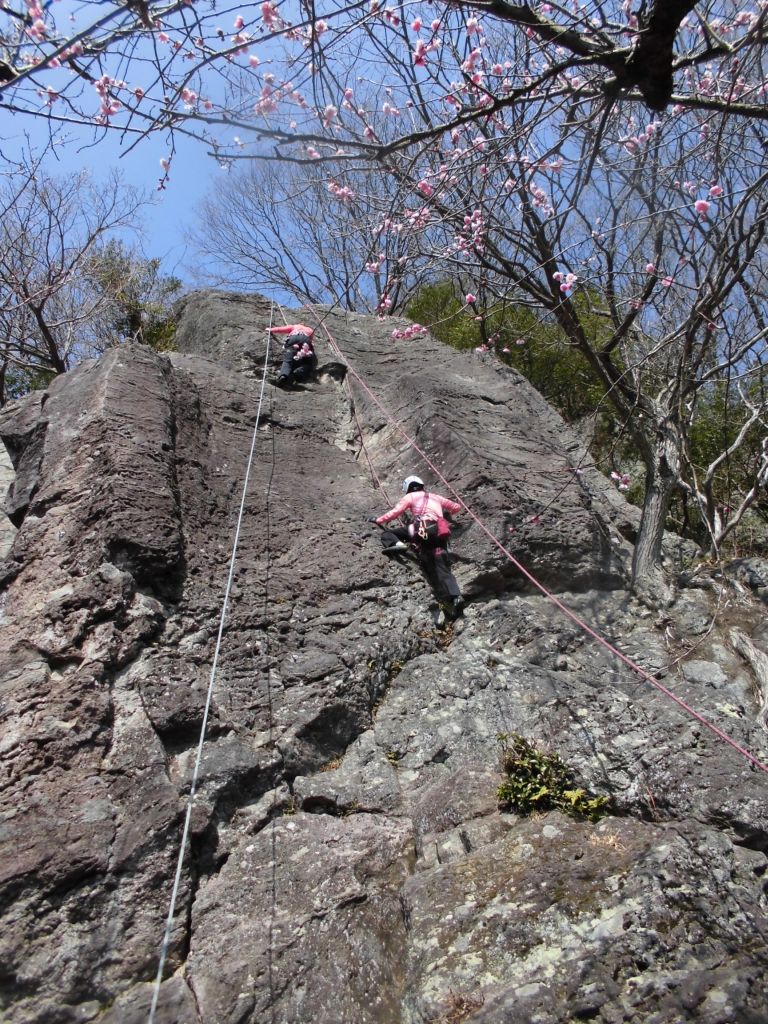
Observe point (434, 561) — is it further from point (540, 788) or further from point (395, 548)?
point (540, 788)

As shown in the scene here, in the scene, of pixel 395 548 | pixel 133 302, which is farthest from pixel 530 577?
pixel 133 302

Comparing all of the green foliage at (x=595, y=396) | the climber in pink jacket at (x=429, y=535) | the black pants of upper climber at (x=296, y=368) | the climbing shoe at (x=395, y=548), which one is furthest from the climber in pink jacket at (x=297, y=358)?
the climbing shoe at (x=395, y=548)

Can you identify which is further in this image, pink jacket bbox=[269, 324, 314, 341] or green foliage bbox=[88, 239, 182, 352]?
green foliage bbox=[88, 239, 182, 352]

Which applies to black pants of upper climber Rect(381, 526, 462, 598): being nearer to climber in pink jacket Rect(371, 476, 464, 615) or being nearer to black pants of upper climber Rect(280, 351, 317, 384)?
climber in pink jacket Rect(371, 476, 464, 615)

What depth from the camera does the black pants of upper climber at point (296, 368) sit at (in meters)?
8.23

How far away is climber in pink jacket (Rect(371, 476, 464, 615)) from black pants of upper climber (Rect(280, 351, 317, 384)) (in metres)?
2.90

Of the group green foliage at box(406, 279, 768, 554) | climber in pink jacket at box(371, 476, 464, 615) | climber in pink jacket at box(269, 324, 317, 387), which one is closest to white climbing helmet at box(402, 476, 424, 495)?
climber in pink jacket at box(371, 476, 464, 615)

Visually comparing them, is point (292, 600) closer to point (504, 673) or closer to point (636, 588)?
point (504, 673)

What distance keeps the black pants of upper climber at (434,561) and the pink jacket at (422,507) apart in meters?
0.13

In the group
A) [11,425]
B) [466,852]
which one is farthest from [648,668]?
[11,425]

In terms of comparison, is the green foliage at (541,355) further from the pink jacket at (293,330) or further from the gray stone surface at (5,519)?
the gray stone surface at (5,519)

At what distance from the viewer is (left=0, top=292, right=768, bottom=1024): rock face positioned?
120 inches

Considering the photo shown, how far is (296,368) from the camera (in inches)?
329

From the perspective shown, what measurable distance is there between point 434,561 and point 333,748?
1.79m
